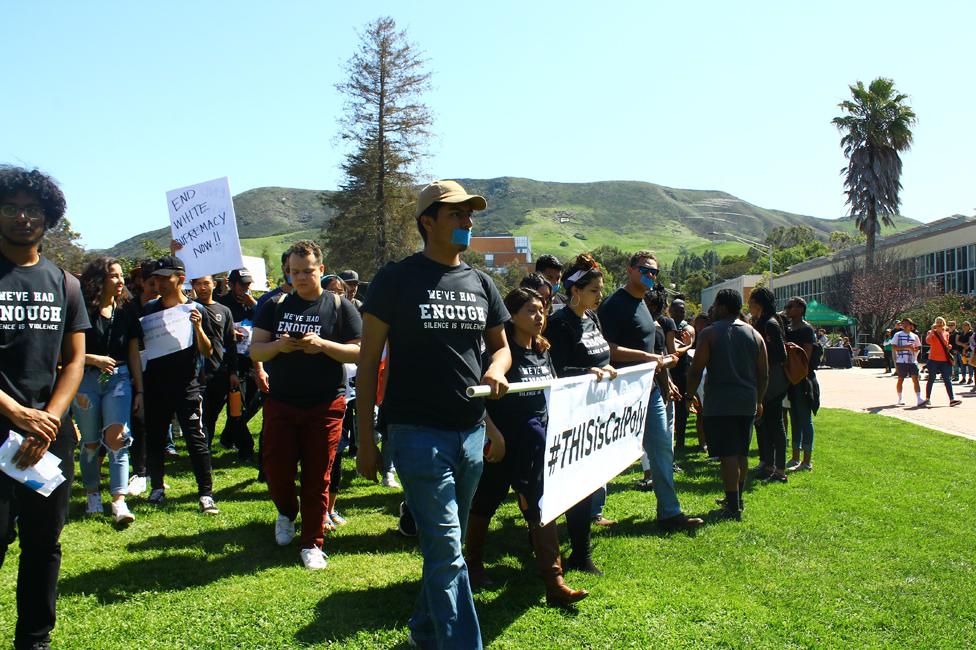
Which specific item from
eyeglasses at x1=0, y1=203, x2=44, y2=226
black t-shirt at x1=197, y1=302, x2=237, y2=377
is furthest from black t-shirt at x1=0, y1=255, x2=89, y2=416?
black t-shirt at x1=197, y1=302, x2=237, y2=377

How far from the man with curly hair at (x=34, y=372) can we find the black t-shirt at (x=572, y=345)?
3.01 m

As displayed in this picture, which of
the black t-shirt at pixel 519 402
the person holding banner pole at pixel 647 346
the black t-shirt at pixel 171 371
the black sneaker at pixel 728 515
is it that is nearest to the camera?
the black t-shirt at pixel 519 402

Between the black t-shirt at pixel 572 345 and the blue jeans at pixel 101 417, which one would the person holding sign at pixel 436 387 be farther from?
the blue jeans at pixel 101 417

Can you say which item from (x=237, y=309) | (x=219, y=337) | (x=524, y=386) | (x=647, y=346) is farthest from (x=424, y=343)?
(x=237, y=309)

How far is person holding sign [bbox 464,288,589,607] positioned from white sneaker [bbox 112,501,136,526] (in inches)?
112

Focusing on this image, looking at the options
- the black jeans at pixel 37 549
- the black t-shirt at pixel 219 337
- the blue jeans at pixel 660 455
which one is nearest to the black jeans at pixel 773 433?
the blue jeans at pixel 660 455

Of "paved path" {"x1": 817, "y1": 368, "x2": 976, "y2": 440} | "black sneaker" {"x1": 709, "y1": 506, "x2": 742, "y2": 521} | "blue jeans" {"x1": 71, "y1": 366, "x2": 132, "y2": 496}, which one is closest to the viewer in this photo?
"blue jeans" {"x1": 71, "y1": 366, "x2": 132, "y2": 496}

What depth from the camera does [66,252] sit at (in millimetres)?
47969

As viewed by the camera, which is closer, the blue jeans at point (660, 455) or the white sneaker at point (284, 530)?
the white sneaker at point (284, 530)

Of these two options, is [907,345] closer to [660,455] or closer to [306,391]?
[660,455]

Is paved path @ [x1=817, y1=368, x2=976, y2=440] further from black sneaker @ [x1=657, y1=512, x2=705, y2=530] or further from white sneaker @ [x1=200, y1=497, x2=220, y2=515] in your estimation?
white sneaker @ [x1=200, y1=497, x2=220, y2=515]

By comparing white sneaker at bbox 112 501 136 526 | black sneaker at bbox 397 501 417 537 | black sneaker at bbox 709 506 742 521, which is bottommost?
black sneaker at bbox 709 506 742 521

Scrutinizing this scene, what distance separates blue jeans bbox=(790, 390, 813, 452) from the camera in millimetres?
9234

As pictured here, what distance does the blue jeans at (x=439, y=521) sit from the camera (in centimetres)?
338
